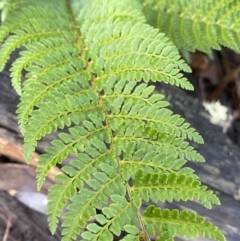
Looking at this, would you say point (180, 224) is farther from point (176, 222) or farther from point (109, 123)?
point (109, 123)

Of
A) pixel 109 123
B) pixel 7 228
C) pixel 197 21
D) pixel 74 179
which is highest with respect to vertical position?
pixel 197 21

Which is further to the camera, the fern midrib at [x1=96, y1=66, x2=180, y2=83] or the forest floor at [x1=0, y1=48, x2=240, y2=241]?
the forest floor at [x1=0, y1=48, x2=240, y2=241]

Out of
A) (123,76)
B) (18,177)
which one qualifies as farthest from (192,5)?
(18,177)

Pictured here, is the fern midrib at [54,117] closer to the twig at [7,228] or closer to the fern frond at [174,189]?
the fern frond at [174,189]

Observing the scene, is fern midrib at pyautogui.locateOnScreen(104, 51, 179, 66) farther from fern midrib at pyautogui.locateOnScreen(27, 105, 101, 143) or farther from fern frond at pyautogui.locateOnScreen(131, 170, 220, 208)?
fern frond at pyautogui.locateOnScreen(131, 170, 220, 208)

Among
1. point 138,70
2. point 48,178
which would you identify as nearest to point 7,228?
point 48,178

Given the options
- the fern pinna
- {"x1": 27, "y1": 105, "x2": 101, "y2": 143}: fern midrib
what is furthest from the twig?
{"x1": 27, "y1": 105, "x2": 101, "y2": 143}: fern midrib

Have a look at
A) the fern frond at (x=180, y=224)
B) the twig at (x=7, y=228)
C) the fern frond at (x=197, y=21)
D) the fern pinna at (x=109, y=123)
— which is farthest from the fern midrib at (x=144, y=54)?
the twig at (x=7, y=228)

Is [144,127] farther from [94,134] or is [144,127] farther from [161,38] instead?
[161,38]
